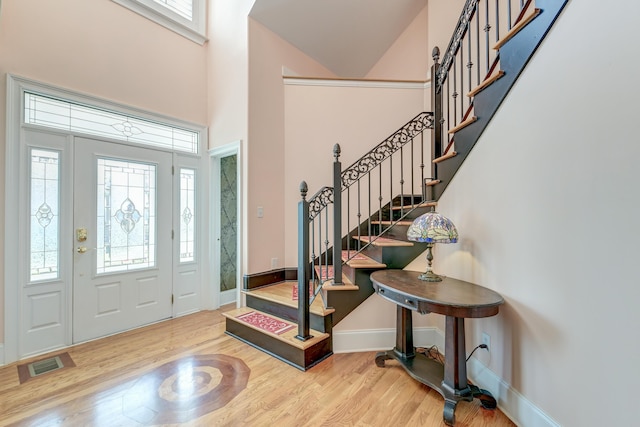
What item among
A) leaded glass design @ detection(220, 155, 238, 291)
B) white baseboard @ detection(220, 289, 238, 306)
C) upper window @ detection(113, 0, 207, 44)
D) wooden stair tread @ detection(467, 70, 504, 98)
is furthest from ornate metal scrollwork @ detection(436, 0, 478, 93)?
white baseboard @ detection(220, 289, 238, 306)

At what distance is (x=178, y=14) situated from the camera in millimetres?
3627

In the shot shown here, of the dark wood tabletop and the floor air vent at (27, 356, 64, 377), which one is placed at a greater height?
the dark wood tabletop

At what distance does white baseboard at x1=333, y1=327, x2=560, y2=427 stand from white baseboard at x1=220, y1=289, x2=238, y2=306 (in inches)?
83.7

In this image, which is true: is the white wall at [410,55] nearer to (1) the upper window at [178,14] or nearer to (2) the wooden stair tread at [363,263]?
(1) the upper window at [178,14]

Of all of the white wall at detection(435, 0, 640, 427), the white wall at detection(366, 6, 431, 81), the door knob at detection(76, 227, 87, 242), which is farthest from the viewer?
the white wall at detection(366, 6, 431, 81)

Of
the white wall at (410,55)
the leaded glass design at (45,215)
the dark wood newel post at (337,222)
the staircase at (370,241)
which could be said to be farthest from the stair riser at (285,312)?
the white wall at (410,55)

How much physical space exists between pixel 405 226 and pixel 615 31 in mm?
1828

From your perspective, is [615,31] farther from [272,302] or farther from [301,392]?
[272,302]

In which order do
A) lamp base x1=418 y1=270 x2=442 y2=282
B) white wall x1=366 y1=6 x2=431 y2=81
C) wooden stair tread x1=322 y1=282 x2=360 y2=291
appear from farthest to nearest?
white wall x1=366 y1=6 x2=431 y2=81 → wooden stair tread x1=322 y1=282 x2=360 y2=291 → lamp base x1=418 y1=270 x2=442 y2=282

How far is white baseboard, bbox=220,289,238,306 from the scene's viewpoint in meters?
4.04

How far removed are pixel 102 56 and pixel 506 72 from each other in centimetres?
389

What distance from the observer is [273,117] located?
3676 millimetres

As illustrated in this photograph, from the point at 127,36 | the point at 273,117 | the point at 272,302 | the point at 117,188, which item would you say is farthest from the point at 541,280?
the point at 127,36

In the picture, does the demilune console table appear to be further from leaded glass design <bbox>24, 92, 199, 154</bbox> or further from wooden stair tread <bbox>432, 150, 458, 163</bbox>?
leaded glass design <bbox>24, 92, 199, 154</bbox>
